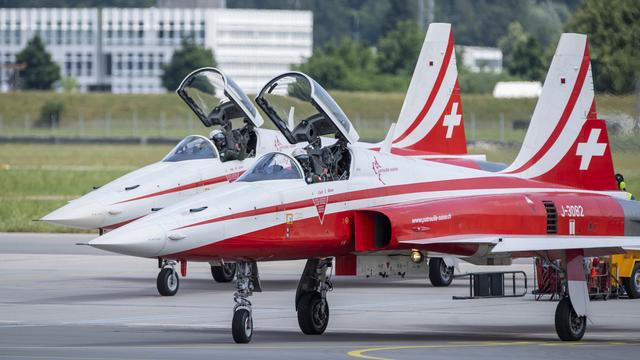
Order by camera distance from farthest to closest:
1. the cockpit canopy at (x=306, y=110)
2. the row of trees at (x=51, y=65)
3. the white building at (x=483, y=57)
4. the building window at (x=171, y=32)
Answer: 1. the white building at (x=483, y=57)
2. the building window at (x=171, y=32)
3. the row of trees at (x=51, y=65)
4. the cockpit canopy at (x=306, y=110)

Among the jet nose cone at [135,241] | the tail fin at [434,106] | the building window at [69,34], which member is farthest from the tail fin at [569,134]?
the building window at [69,34]

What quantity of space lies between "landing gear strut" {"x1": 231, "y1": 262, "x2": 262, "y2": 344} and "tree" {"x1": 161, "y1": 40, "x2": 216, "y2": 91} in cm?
11241

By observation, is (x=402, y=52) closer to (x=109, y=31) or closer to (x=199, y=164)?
(x=109, y=31)

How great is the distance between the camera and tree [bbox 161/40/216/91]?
426ft

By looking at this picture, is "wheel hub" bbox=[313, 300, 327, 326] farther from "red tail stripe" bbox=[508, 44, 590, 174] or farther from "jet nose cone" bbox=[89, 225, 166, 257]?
"red tail stripe" bbox=[508, 44, 590, 174]

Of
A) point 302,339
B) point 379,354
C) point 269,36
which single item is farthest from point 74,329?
point 269,36

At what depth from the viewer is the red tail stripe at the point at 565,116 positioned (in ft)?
68.9

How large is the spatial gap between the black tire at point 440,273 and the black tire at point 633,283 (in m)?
3.74

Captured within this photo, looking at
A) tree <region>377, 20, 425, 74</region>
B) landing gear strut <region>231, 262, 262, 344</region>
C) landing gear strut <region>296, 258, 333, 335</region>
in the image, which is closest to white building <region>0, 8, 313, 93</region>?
tree <region>377, 20, 425, 74</region>

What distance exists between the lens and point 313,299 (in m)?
18.8

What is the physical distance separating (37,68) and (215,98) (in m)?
109

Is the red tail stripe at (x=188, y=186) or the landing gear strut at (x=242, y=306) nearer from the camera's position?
the landing gear strut at (x=242, y=306)

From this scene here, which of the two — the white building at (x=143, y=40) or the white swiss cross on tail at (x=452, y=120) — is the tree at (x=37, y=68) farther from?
the white swiss cross on tail at (x=452, y=120)

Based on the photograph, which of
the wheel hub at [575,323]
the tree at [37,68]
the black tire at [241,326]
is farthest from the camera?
the tree at [37,68]
